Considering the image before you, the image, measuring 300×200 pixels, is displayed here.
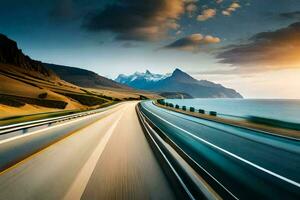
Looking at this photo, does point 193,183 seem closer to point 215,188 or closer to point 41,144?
point 215,188

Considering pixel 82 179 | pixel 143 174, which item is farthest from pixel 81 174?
pixel 143 174

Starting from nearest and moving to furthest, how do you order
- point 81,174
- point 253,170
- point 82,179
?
point 82,179
point 81,174
point 253,170

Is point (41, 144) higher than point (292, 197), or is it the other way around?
point (292, 197)

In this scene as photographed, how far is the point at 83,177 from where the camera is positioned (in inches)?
267

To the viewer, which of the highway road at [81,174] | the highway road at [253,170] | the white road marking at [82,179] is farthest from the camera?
the highway road at [253,170]

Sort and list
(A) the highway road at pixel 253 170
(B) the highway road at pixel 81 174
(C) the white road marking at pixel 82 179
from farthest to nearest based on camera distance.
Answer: (A) the highway road at pixel 253 170, (B) the highway road at pixel 81 174, (C) the white road marking at pixel 82 179

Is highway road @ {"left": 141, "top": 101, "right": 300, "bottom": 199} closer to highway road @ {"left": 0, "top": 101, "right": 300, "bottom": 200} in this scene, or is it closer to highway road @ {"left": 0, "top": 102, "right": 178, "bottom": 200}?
highway road @ {"left": 0, "top": 101, "right": 300, "bottom": 200}

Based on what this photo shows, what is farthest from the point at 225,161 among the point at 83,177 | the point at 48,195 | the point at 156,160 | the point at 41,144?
the point at 41,144

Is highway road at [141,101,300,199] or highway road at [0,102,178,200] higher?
highway road at [141,101,300,199]

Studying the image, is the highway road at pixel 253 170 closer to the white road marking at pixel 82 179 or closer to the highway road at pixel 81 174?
the highway road at pixel 81 174

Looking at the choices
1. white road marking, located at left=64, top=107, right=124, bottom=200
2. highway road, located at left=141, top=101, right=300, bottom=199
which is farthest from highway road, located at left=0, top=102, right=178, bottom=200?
highway road, located at left=141, top=101, right=300, bottom=199

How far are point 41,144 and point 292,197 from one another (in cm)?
983

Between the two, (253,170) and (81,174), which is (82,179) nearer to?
(81,174)

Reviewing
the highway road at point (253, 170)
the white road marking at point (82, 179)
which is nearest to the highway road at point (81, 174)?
the white road marking at point (82, 179)
